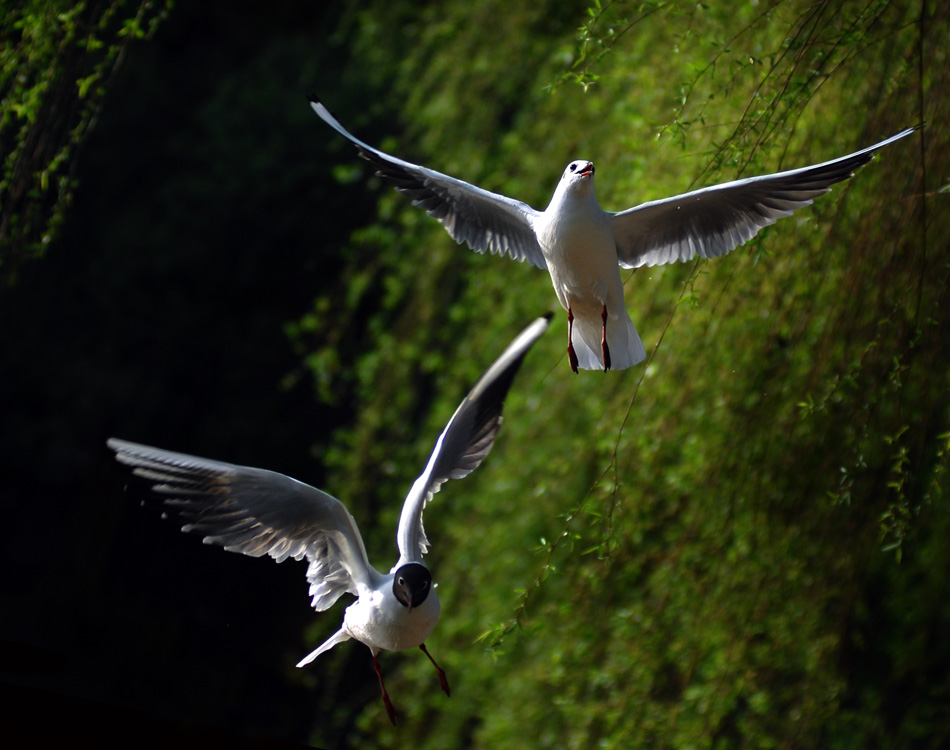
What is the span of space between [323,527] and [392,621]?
28 cm

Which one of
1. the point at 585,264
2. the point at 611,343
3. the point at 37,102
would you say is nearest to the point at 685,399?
the point at 611,343

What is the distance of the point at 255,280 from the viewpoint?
5.96 metres

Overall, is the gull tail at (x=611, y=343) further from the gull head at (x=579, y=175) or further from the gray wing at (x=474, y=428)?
the gull head at (x=579, y=175)

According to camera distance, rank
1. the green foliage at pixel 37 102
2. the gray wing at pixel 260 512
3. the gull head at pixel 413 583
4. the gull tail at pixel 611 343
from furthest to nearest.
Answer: the green foliage at pixel 37 102 < the gull tail at pixel 611 343 < the gray wing at pixel 260 512 < the gull head at pixel 413 583

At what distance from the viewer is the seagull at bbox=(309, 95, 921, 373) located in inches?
77.2

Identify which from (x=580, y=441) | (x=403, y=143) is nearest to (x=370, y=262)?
(x=403, y=143)

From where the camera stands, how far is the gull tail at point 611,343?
7.09ft

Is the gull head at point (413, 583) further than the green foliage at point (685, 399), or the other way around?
the green foliage at point (685, 399)

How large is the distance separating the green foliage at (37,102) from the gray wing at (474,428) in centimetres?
89

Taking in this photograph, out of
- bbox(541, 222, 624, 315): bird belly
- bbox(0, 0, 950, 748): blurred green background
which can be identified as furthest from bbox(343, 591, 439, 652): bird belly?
bbox(541, 222, 624, 315): bird belly

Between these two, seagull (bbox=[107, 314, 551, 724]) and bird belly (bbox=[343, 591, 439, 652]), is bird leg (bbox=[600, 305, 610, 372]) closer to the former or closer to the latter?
seagull (bbox=[107, 314, 551, 724])

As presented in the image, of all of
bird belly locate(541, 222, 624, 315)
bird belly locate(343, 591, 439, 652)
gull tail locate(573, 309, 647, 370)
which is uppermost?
bird belly locate(541, 222, 624, 315)

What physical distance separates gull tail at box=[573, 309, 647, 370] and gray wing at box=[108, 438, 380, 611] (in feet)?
1.86

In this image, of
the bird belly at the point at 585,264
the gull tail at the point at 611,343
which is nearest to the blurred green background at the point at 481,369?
the gull tail at the point at 611,343
